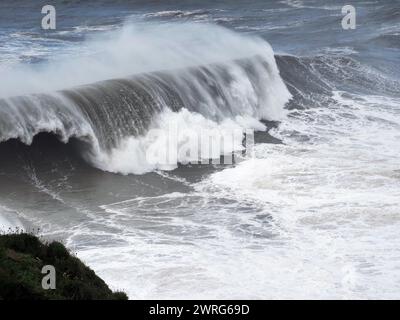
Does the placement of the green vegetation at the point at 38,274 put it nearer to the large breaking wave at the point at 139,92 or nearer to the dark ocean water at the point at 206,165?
the dark ocean water at the point at 206,165

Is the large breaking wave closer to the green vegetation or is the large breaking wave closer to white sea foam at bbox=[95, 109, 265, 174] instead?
white sea foam at bbox=[95, 109, 265, 174]

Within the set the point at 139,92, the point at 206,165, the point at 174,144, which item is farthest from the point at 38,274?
the point at 139,92

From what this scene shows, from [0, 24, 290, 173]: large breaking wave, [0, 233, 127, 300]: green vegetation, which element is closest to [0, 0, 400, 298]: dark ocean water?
[0, 24, 290, 173]: large breaking wave

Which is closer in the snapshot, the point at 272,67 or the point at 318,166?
the point at 318,166

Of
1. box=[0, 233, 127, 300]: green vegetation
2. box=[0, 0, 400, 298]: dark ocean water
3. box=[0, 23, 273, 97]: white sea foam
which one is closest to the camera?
box=[0, 233, 127, 300]: green vegetation

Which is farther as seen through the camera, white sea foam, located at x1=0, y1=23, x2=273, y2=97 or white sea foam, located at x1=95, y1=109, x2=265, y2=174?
white sea foam, located at x1=0, y1=23, x2=273, y2=97
